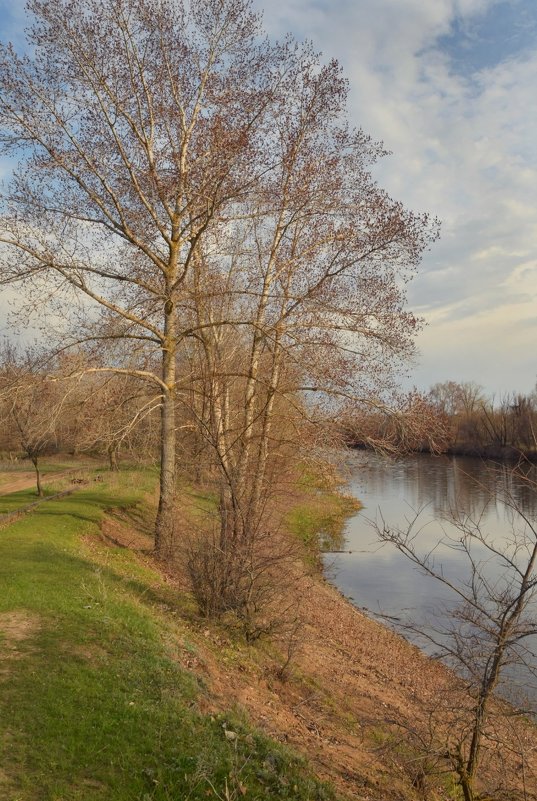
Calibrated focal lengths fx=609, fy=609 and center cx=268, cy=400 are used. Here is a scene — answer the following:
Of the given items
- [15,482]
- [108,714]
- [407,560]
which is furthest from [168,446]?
[15,482]

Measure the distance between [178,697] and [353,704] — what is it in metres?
3.80

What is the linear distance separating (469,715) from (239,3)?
14.0 meters

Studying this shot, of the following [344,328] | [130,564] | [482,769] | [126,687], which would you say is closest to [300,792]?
[126,687]

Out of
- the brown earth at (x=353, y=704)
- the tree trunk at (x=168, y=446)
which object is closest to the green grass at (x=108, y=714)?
the brown earth at (x=353, y=704)

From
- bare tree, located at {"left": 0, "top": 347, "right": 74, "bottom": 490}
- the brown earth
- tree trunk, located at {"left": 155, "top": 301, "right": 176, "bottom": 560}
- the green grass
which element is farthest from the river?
bare tree, located at {"left": 0, "top": 347, "right": 74, "bottom": 490}

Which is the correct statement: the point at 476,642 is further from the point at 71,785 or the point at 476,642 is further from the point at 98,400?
the point at 98,400

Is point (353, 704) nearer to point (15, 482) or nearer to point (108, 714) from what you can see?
point (108, 714)

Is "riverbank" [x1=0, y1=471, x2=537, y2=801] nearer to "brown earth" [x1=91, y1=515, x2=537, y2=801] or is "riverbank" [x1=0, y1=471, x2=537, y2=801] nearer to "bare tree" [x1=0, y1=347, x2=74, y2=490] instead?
"brown earth" [x1=91, y1=515, x2=537, y2=801]

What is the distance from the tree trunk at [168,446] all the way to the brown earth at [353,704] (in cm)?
119

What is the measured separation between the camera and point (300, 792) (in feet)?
16.8

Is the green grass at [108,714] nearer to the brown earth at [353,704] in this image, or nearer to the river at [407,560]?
the brown earth at [353,704]

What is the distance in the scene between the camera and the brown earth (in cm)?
657

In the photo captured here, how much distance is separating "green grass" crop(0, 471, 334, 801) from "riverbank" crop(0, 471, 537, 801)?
17mm

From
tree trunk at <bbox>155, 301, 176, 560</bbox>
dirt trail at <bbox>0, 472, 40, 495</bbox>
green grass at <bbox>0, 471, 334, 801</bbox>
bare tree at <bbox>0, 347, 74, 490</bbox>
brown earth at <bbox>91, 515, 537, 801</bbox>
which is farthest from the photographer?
dirt trail at <bbox>0, 472, 40, 495</bbox>
